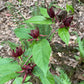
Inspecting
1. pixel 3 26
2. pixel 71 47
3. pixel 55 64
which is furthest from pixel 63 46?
pixel 3 26

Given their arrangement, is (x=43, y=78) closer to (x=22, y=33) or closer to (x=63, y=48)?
(x=22, y=33)

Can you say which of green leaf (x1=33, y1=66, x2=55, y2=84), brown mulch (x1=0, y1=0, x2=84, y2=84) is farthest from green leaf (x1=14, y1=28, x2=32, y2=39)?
brown mulch (x1=0, y1=0, x2=84, y2=84)

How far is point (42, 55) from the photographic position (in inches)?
25.1

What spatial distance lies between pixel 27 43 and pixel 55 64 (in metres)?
0.64

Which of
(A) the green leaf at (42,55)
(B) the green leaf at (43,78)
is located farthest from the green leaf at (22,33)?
(B) the green leaf at (43,78)

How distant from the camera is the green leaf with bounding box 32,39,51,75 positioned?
611mm

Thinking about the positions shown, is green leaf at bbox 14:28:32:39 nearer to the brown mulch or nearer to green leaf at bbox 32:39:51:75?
green leaf at bbox 32:39:51:75

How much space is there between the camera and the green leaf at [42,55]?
61cm

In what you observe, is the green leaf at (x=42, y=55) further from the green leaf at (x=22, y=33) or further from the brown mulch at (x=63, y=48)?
the brown mulch at (x=63, y=48)

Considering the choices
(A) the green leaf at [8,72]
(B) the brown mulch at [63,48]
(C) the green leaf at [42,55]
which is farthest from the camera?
(B) the brown mulch at [63,48]

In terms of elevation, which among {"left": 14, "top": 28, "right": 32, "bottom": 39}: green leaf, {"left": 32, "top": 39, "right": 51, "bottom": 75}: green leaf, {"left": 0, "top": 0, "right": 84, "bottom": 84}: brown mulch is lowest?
{"left": 0, "top": 0, "right": 84, "bottom": 84}: brown mulch

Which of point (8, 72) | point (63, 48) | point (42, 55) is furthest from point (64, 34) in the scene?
point (63, 48)

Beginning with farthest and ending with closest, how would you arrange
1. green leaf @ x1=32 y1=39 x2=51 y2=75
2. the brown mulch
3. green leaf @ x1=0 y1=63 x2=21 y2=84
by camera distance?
the brown mulch, green leaf @ x1=0 y1=63 x2=21 y2=84, green leaf @ x1=32 y1=39 x2=51 y2=75

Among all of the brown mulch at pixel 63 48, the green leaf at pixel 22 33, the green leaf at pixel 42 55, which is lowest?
the brown mulch at pixel 63 48
